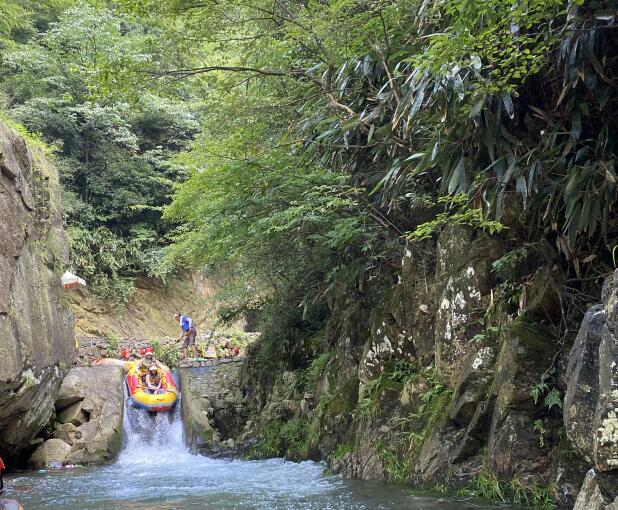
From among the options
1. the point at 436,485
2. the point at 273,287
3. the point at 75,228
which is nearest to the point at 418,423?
the point at 436,485

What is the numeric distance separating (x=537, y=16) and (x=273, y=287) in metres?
9.54

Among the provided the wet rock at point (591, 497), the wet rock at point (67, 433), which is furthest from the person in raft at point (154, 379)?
the wet rock at point (591, 497)

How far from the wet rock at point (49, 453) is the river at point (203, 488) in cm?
50

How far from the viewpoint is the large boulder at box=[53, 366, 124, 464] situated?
12.3 metres

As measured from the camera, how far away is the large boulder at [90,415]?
12320 millimetres

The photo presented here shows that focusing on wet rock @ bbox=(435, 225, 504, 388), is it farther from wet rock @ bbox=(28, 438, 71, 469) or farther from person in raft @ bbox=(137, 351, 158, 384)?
person in raft @ bbox=(137, 351, 158, 384)

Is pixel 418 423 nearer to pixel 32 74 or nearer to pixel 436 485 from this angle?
pixel 436 485

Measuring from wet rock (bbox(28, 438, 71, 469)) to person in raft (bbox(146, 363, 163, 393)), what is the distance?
310 centimetres

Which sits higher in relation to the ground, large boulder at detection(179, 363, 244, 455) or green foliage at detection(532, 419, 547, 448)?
green foliage at detection(532, 419, 547, 448)

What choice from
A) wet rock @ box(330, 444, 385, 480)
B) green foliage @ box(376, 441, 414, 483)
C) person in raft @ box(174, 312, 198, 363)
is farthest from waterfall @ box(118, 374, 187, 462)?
green foliage @ box(376, 441, 414, 483)

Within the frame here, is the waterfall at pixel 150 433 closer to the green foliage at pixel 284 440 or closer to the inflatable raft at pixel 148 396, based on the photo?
the inflatable raft at pixel 148 396

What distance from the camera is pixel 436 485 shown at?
22.2 ft

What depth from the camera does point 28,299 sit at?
396 inches

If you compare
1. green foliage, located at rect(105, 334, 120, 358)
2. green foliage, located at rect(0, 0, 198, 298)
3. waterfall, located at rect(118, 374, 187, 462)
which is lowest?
waterfall, located at rect(118, 374, 187, 462)
